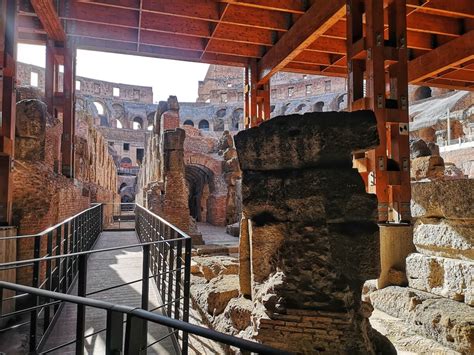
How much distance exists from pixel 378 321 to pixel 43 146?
545 cm

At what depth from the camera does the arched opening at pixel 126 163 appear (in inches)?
1499

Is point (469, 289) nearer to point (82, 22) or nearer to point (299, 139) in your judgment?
point (299, 139)

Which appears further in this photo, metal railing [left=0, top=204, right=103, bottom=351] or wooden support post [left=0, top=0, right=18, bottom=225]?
wooden support post [left=0, top=0, right=18, bottom=225]

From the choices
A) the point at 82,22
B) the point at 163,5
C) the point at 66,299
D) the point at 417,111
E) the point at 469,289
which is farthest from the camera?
the point at 417,111

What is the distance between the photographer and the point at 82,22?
7.69m

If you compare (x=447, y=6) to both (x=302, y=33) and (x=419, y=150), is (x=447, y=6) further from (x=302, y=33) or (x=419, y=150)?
(x=419, y=150)

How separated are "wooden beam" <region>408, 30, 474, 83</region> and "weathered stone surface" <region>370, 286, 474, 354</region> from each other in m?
5.84

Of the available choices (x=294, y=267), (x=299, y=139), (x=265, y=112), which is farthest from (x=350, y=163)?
(x=265, y=112)

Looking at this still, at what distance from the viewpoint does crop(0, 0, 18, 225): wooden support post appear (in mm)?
4652

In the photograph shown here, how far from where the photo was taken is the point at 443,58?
7676mm

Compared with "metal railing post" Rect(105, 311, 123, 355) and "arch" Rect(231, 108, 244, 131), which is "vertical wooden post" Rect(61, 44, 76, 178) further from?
"arch" Rect(231, 108, 244, 131)

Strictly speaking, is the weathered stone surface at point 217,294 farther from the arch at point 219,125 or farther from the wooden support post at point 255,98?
the arch at point 219,125

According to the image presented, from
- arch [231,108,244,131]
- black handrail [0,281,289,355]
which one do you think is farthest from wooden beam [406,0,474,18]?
arch [231,108,244,131]

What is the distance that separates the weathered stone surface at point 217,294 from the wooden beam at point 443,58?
6.96 m
